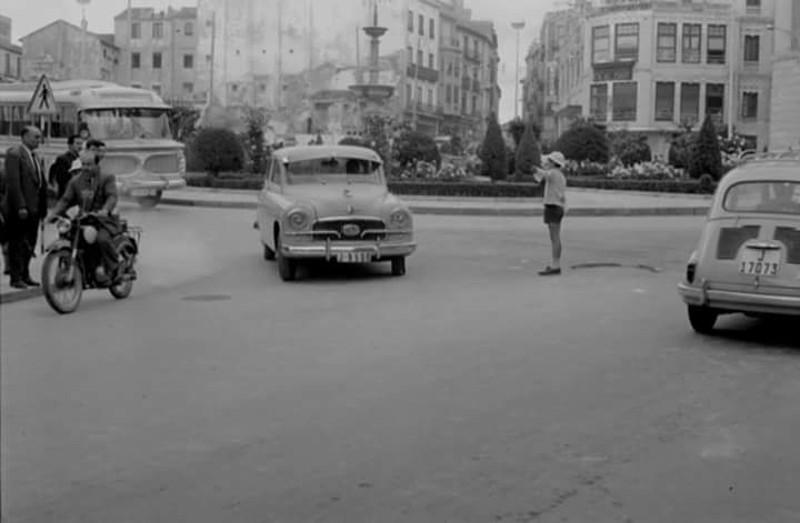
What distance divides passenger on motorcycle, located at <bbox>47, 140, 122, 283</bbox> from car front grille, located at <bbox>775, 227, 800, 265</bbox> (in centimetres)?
652

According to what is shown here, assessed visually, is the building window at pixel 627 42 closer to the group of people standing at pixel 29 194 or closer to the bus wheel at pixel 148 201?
the bus wheel at pixel 148 201

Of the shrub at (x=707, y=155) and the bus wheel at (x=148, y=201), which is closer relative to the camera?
the bus wheel at (x=148, y=201)

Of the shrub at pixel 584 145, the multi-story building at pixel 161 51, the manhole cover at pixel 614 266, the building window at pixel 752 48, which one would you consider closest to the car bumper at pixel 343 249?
the manhole cover at pixel 614 266

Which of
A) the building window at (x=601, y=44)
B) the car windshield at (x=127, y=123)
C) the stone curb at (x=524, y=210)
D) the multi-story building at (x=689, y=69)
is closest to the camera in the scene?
the car windshield at (x=127, y=123)

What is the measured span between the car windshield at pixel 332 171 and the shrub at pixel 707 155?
86.8ft

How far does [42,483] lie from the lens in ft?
17.9

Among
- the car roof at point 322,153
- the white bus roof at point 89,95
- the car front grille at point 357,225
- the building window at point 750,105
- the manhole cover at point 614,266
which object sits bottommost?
the manhole cover at point 614,266

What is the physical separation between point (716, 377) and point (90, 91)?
23335 millimetres

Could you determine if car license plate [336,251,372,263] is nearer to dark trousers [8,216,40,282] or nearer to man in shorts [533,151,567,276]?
man in shorts [533,151,567,276]

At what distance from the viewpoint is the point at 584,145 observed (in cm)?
5206

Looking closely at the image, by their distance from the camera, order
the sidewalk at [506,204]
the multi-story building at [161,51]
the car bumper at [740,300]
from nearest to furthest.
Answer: the car bumper at [740,300], the sidewalk at [506,204], the multi-story building at [161,51]

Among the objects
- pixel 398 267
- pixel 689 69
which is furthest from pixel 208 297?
pixel 689 69

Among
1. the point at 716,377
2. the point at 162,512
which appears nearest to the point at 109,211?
the point at 716,377

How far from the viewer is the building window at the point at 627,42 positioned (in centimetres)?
7462
